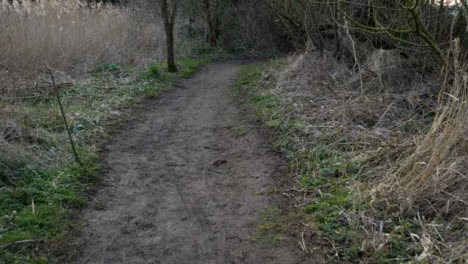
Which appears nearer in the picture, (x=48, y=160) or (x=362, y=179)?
(x=362, y=179)

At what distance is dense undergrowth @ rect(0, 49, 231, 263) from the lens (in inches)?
143

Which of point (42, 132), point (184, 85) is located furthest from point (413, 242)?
point (184, 85)

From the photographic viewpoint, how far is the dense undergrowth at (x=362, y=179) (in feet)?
10.9

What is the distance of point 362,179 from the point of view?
175 inches

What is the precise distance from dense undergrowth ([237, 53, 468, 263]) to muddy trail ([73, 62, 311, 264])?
322 mm

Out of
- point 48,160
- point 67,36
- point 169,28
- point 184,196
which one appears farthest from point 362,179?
point 169,28

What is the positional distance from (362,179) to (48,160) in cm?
349

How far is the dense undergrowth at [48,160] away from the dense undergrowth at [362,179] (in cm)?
213

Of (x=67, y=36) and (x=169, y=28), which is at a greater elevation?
(x=169, y=28)

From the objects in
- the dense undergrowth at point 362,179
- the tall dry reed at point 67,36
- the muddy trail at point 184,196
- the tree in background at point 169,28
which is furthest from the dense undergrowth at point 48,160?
the tree in background at point 169,28

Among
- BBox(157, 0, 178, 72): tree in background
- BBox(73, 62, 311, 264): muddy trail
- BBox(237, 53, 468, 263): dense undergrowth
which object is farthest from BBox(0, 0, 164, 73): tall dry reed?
BBox(237, 53, 468, 263): dense undergrowth

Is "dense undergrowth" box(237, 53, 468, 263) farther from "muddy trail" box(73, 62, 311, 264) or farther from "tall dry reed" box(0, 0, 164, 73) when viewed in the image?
"tall dry reed" box(0, 0, 164, 73)

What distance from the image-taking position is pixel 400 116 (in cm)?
609

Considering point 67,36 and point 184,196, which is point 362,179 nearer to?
point 184,196
